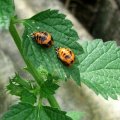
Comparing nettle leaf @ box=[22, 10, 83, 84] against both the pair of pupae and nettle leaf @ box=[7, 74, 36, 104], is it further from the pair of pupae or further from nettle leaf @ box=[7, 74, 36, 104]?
nettle leaf @ box=[7, 74, 36, 104]

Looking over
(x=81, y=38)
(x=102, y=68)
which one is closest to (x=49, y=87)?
(x=102, y=68)

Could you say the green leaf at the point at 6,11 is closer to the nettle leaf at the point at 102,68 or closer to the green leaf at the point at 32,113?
the green leaf at the point at 32,113

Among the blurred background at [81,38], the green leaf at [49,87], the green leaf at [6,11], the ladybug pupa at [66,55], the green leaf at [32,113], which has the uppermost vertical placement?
the blurred background at [81,38]

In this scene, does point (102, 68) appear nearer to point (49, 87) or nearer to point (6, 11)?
point (49, 87)

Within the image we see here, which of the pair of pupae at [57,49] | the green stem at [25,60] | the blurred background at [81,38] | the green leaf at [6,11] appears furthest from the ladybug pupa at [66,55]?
the blurred background at [81,38]

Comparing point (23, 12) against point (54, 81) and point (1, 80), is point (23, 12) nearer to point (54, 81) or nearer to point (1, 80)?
point (1, 80)

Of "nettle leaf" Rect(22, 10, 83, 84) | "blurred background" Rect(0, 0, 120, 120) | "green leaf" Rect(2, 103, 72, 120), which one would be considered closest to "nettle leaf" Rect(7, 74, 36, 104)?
"green leaf" Rect(2, 103, 72, 120)
